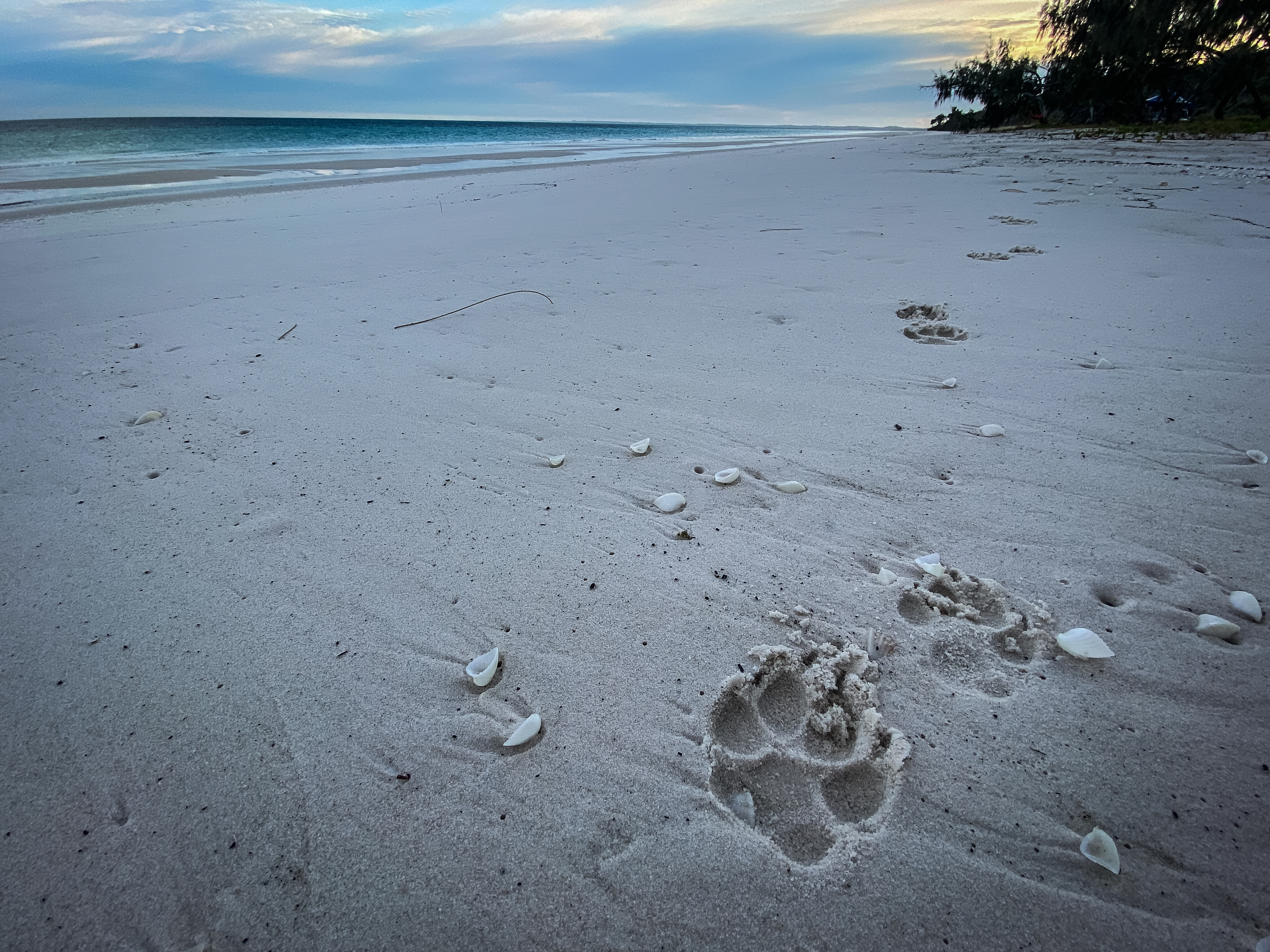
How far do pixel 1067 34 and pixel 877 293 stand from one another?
2714 cm

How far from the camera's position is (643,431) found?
6.91 ft

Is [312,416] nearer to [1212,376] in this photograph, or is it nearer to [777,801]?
[777,801]

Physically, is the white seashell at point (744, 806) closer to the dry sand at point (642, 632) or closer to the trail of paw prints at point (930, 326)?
the dry sand at point (642, 632)

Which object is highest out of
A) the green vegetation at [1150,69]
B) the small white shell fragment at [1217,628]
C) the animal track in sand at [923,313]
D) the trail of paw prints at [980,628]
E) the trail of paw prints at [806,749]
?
the green vegetation at [1150,69]

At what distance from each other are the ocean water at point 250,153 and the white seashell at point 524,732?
33.9 feet

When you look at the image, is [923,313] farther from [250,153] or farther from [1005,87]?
[1005,87]

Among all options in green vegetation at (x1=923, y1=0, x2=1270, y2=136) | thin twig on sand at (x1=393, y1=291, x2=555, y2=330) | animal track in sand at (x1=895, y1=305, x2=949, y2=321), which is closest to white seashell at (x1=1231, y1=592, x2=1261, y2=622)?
animal track in sand at (x1=895, y1=305, x2=949, y2=321)

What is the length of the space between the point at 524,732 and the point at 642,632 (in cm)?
34

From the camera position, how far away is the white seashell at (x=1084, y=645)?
1183mm

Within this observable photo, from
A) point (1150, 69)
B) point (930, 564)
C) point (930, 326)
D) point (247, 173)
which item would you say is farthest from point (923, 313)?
point (1150, 69)

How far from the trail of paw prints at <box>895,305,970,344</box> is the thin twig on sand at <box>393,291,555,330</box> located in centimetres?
193

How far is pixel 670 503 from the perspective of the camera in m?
1.71

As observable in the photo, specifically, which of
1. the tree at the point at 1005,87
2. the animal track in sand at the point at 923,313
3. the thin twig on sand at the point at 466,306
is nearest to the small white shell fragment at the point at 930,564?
the animal track in sand at the point at 923,313

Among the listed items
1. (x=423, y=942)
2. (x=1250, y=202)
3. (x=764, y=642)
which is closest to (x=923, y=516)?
(x=764, y=642)
